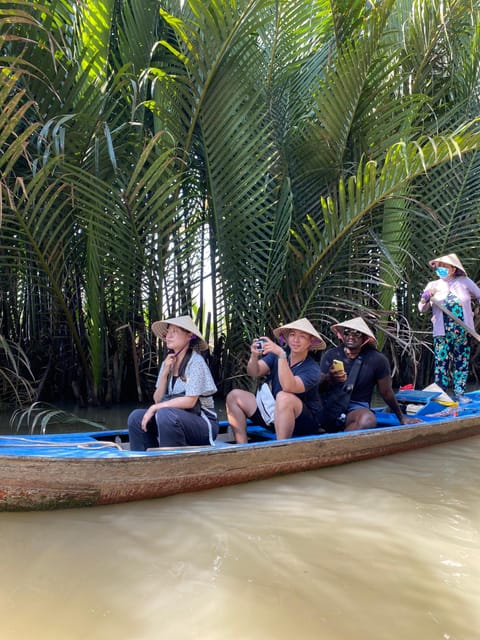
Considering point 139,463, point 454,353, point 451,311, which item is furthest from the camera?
point 454,353

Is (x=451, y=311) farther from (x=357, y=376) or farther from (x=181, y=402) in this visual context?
(x=181, y=402)

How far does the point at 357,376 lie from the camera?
445 cm

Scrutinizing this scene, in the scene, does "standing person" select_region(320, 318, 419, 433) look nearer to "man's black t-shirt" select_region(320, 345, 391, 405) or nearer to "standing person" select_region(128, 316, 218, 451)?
"man's black t-shirt" select_region(320, 345, 391, 405)

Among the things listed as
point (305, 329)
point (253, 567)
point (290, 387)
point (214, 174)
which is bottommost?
point (253, 567)

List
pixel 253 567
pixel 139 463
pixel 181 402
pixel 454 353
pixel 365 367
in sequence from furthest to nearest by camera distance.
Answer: pixel 454 353 < pixel 365 367 < pixel 181 402 < pixel 139 463 < pixel 253 567

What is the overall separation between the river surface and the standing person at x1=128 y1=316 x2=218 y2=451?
1.23 ft

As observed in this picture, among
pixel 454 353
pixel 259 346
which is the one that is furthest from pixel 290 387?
pixel 454 353

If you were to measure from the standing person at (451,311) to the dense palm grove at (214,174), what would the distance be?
444mm

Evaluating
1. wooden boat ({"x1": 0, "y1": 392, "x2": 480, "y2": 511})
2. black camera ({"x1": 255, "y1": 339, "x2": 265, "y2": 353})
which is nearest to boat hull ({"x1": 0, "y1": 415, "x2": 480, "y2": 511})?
wooden boat ({"x1": 0, "y1": 392, "x2": 480, "y2": 511})

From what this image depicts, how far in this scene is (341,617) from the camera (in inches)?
82.9

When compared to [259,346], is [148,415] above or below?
below

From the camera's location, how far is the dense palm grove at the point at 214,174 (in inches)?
191

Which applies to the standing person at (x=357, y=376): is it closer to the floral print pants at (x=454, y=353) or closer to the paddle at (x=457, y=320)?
the paddle at (x=457, y=320)

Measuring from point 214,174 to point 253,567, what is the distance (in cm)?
381
